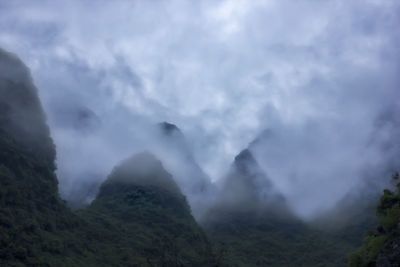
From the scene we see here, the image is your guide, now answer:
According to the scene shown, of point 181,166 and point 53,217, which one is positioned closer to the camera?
point 53,217

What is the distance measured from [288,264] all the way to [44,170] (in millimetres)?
47424

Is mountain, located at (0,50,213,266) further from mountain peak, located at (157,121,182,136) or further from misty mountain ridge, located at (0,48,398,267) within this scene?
mountain peak, located at (157,121,182,136)

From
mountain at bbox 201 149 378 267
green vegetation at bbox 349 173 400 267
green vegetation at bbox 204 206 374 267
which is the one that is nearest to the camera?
green vegetation at bbox 349 173 400 267

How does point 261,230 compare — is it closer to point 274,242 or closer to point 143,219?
point 274,242

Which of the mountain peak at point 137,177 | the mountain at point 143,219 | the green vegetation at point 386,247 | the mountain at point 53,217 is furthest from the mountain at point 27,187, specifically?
the green vegetation at point 386,247

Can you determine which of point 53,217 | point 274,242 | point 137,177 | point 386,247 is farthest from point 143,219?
point 386,247

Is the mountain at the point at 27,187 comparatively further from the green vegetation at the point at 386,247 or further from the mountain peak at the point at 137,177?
the green vegetation at the point at 386,247

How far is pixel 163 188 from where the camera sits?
95812 millimetres

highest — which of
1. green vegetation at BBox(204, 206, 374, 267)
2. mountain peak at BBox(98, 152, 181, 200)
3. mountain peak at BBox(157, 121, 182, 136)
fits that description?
mountain peak at BBox(157, 121, 182, 136)

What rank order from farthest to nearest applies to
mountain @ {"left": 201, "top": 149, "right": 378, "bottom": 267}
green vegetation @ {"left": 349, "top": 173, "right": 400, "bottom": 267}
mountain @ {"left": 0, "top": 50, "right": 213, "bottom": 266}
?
mountain @ {"left": 201, "top": 149, "right": 378, "bottom": 267} < mountain @ {"left": 0, "top": 50, "right": 213, "bottom": 266} < green vegetation @ {"left": 349, "top": 173, "right": 400, "bottom": 267}

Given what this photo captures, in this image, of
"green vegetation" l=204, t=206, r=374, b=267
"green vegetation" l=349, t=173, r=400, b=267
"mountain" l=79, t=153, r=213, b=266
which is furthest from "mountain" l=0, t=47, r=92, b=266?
"green vegetation" l=349, t=173, r=400, b=267

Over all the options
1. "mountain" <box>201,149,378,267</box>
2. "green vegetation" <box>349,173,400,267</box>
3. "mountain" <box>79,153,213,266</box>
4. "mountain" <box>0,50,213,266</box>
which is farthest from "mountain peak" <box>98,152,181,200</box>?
"green vegetation" <box>349,173,400,267</box>

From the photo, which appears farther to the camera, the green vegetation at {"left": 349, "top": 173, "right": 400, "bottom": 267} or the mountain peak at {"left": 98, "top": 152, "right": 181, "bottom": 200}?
the mountain peak at {"left": 98, "top": 152, "right": 181, "bottom": 200}

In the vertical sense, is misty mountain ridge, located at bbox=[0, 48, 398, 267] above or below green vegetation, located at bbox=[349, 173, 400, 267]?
above
